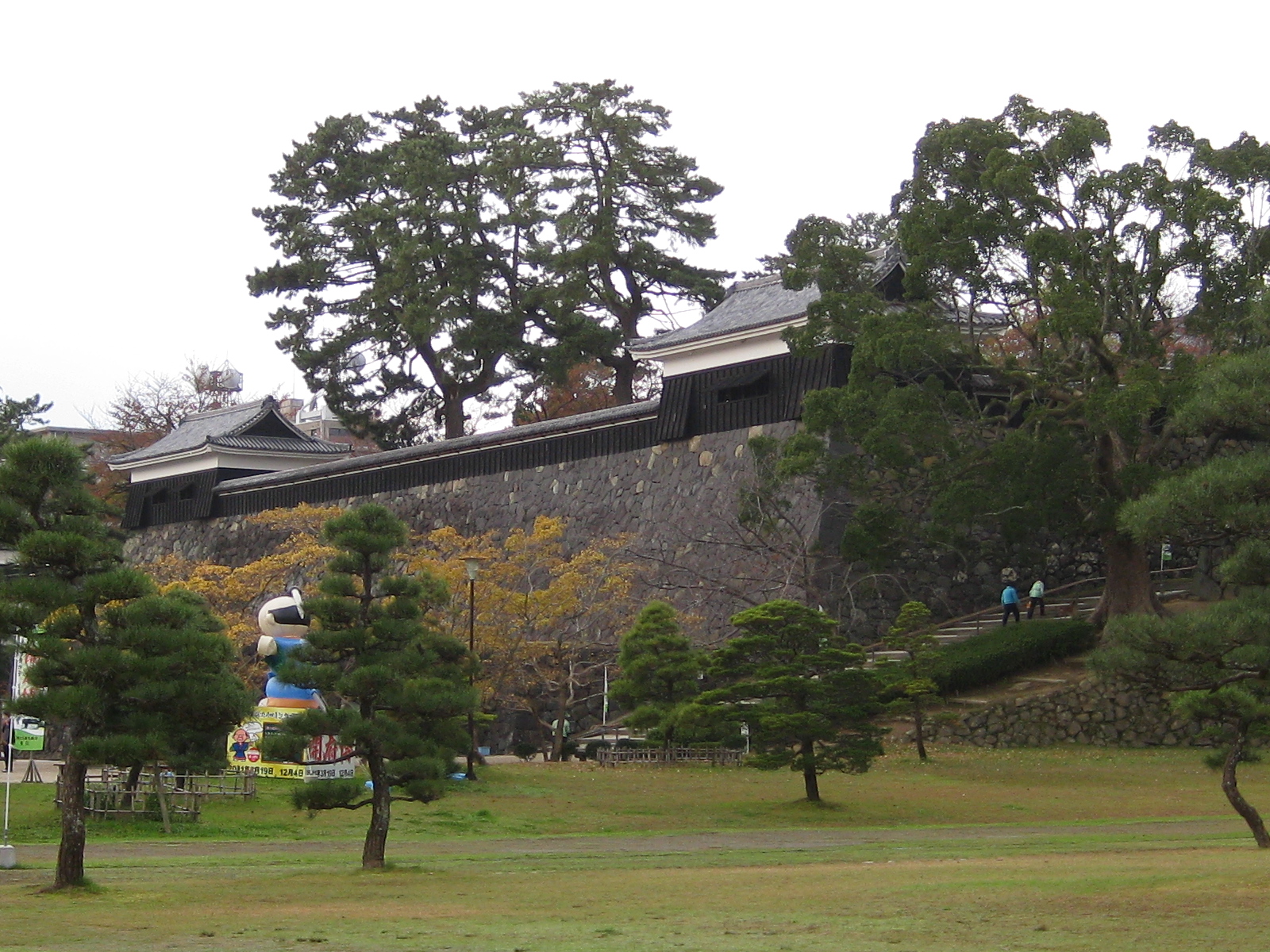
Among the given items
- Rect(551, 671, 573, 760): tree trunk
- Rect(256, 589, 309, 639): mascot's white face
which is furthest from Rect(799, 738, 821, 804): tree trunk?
Rect(256, 589, 309, 639): mascot's white face

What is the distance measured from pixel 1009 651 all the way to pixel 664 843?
38.2ft

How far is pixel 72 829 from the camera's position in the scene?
42.5ft

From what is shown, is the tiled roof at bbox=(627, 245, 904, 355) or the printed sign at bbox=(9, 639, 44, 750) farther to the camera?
the tiled roof at bbox=(627, 245, 904, 355)

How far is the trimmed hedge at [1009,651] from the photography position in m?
27.5

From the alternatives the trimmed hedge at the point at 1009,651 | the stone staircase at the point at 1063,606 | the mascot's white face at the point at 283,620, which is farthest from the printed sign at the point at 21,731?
the trimmed hedge at the point at 1009,651

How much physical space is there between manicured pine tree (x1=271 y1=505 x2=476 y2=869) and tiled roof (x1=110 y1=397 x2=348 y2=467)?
3024cm

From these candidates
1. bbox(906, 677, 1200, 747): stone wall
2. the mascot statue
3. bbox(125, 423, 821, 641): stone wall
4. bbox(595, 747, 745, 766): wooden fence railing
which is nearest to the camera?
the mascot statue

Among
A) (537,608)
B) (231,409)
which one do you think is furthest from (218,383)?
(537,608)

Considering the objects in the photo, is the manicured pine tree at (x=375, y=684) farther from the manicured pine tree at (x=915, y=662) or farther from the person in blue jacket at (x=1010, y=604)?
the person in blue jacket at (x=1010, y=604)

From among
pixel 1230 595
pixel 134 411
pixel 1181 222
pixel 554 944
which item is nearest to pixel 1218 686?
pixel 554 944

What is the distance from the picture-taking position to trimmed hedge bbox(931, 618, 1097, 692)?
1081 inches

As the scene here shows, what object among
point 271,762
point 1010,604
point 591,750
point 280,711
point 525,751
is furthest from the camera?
point 525,751

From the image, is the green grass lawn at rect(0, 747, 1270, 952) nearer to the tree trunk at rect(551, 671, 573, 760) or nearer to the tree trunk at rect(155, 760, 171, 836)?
the tree trunk at rect(155, 760, 171, 836)

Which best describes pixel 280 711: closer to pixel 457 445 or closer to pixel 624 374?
pixel 457 445
